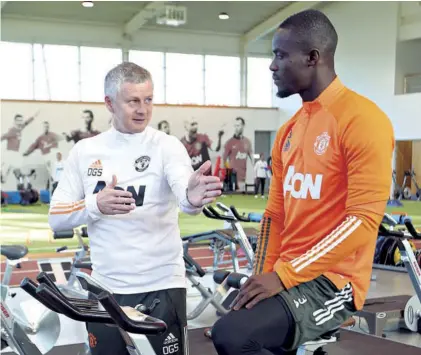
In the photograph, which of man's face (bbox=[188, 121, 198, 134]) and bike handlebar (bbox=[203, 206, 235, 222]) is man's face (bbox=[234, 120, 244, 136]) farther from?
bike handlebar (bbox=[203, 206, 235, 222])

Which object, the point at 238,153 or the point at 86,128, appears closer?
the point at 86,128

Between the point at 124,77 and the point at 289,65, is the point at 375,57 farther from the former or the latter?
the point at 289,65

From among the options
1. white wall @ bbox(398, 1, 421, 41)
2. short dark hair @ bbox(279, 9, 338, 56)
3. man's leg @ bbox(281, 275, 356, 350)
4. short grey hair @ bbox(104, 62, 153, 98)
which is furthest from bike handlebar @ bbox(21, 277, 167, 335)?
white wall @ bbox(398, 1, 421, 41)

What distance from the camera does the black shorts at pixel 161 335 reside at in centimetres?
200

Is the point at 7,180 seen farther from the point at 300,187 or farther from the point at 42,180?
the point at 300,187

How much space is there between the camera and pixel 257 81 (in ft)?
72.4

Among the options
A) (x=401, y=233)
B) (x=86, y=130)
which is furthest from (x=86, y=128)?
(x=401, y=233)

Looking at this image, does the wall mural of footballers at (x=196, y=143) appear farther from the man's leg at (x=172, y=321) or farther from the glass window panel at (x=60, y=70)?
the man's leg at (x=172, y=321)

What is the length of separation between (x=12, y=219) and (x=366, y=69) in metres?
11.7

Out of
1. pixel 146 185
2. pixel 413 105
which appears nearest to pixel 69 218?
pixel 146 185

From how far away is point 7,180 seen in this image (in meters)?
17.8

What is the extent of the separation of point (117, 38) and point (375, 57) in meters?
8.65

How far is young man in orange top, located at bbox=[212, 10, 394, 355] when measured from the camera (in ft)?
4.83

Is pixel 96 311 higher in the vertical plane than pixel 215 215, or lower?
higher
